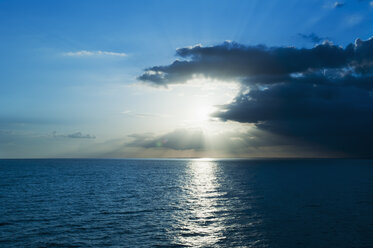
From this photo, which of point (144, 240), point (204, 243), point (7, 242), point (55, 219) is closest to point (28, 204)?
point (55, 219)

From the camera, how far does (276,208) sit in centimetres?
4788

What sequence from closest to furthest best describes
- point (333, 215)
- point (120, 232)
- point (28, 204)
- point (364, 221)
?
point (120, 232), point (364, 221), point (333, 215), point (28, 204)

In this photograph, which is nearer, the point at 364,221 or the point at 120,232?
the point at 120,232

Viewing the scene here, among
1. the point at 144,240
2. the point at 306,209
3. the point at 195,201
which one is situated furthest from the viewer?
the point at 195,201

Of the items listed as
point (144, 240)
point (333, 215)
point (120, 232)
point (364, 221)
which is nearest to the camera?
point (144, 240)

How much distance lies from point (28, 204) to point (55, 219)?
1663cm

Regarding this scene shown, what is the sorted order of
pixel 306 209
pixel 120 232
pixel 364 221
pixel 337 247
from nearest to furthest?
pixel 337 247 < pixel 120 232 < pixel 364 221 < pixel 306 209

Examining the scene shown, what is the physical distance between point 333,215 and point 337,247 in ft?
51.4

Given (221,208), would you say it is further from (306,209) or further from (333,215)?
(333,215)

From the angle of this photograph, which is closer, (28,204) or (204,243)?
(204,243)

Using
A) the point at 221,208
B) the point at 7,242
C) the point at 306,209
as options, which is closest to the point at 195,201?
the point at 221,208

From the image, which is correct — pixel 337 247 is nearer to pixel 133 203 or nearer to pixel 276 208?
pixel 276 208

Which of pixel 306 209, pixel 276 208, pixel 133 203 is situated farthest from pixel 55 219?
pixel 306 209

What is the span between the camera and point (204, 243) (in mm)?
29297
